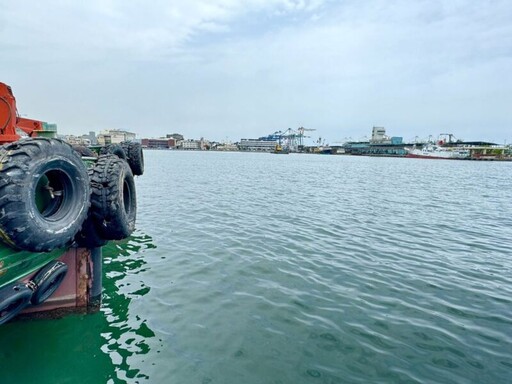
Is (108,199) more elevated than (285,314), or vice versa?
(108,199)

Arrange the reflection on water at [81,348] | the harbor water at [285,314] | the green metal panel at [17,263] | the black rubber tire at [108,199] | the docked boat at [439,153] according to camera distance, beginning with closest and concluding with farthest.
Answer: the green metal panel at [17,263] < the reflection on water at [81,348] < the harbor water at [285,314] < the black rubber tire at [108,199] < the docked boat at [439,153]

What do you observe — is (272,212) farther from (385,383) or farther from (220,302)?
(385,383)

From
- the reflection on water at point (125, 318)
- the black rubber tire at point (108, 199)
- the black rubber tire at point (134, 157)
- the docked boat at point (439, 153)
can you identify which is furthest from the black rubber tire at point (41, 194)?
the docked boat at point (439, 153)

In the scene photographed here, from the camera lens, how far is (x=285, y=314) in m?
5.91

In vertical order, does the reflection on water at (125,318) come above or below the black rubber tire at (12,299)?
below

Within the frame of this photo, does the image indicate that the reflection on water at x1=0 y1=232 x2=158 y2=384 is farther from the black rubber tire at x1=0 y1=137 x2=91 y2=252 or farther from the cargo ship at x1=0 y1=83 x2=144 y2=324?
the black rubber tire at x1=0 y1=137 x2=91 y2=252

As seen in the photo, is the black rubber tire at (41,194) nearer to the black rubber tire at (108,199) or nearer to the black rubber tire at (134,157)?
the black rubber tire at (108,199)

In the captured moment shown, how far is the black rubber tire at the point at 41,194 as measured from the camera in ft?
11.6

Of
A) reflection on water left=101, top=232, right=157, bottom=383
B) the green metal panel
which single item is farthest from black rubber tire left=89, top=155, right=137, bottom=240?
reflection on water left=101, top=232, right=157, bottom=383

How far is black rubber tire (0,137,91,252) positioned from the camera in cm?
354

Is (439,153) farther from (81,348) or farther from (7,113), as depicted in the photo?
(81,348)

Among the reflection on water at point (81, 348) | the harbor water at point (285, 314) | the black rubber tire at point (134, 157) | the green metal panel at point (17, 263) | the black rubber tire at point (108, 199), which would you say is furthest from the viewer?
the black rubber tire at point (134, 157)

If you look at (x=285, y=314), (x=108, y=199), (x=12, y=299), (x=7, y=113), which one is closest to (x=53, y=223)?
(x=12, y=299)

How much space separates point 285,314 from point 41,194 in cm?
441
